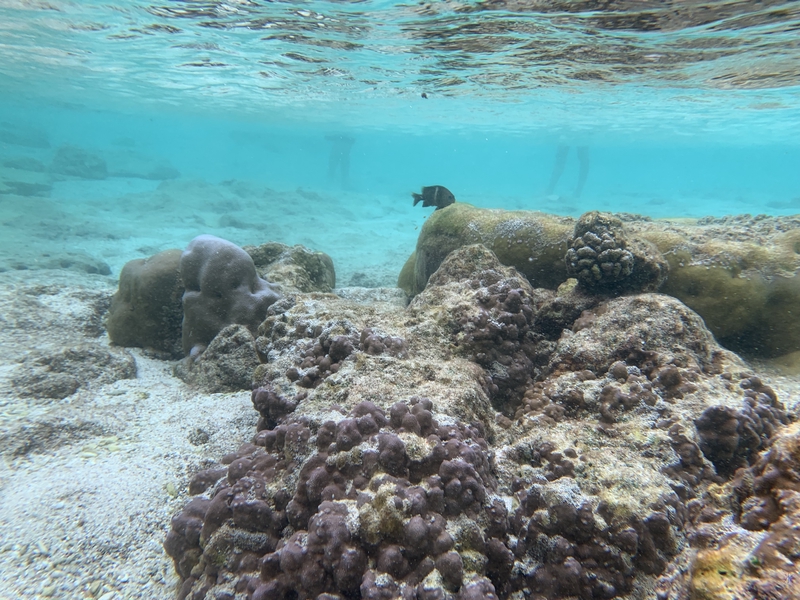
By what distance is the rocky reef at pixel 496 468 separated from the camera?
203cm

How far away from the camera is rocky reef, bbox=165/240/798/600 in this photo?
2.03 meters

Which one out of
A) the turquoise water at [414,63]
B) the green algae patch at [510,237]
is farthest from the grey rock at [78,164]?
the green algae patch at [510,237]

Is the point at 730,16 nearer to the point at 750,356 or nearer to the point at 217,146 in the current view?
the point at 750,356

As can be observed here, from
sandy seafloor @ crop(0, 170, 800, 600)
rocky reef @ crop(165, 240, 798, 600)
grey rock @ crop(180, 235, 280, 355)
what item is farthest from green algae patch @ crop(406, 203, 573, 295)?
grey rock @ crop(180, 235, 280, 355)

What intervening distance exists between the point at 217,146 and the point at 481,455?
197843 millimetres

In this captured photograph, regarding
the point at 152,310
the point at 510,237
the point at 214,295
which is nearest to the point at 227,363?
the point at 214,295

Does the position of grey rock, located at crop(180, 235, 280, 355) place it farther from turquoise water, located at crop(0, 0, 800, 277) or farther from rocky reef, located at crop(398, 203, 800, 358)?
turquoise water, located at crop(0, 0, 800, 277)

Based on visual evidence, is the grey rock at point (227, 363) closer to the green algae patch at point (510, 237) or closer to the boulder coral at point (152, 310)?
the boulder coral at point (152, 310)

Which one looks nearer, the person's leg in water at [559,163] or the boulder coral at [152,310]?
the boulder coral at [152,310]

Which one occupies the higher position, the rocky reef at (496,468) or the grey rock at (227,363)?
the rocky reef at (496,468)

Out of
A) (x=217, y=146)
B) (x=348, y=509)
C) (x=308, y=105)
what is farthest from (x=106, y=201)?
(x=217, y=146)

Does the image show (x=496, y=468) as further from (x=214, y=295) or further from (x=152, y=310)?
(x=152, y=310)

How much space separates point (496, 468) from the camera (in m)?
2.89

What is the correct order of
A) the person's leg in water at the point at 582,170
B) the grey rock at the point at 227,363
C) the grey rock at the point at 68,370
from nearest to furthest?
the grey rock at the point at 68,370
the grey rock at the point at 227,363
the person's leg in water at the point at 582,170
